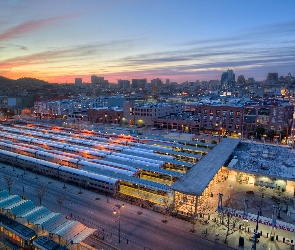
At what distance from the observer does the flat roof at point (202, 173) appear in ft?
101

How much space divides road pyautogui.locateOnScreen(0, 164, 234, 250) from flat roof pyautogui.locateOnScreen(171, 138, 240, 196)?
12.7 feet

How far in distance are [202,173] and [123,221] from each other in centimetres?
1288

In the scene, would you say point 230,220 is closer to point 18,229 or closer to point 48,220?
point 48,220

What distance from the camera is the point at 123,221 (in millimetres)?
29609

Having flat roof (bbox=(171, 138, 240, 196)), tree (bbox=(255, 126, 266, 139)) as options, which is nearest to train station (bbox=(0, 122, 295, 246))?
flat roof (bbox=(171, 138, 240, 196))

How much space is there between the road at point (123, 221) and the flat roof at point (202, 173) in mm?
3859

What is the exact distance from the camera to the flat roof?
101 feet

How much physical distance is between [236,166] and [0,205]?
1312 inches

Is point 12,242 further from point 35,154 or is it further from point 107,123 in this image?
point 107,123

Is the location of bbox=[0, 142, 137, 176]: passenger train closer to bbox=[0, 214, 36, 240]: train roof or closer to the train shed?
the train shed

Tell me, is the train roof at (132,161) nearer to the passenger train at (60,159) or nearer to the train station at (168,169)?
the train station at (168,169)

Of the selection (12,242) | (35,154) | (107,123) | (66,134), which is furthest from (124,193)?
(107,123)

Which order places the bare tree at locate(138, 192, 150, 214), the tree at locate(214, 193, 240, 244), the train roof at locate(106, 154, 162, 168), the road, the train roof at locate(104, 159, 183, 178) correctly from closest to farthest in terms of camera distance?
the road < the tree at locate(214, 193, 240, 244) < the bare tree at locate(138, 192, 150, 214) < the train roof at locate(104, 159, 183, 178) < the train roof at locate(106, 154, 162, 168)

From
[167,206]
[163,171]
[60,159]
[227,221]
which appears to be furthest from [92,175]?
[227,221]
